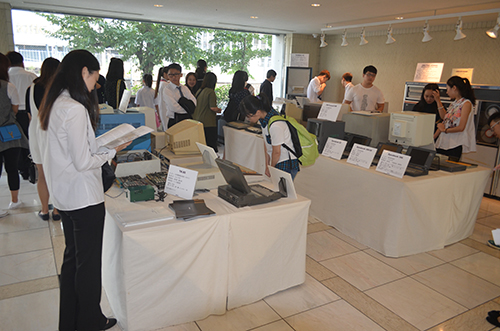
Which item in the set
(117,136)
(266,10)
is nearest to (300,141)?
(117,136)

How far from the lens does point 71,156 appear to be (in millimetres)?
1635

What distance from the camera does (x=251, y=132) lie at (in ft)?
16.1

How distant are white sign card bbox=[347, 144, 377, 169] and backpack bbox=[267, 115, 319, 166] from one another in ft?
1.85

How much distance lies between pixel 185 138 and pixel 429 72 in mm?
6078

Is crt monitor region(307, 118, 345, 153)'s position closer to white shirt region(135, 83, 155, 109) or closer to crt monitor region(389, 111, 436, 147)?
crt monitor region(389, 111, 436, 147)

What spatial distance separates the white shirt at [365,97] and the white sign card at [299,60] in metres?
4.93

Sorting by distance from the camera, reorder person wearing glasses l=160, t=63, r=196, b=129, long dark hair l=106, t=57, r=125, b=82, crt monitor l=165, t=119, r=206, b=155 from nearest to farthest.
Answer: crt monitor l=165, t=119, r=206, b=155 < long dark hair l=106, t=57, r=125, b=82 < person wearing glasses l=160, t=63, r=196, b=129

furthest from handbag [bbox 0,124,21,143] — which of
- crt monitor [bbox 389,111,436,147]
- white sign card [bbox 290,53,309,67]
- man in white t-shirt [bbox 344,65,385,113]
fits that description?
white sign card [bbox 290,53,309,67]

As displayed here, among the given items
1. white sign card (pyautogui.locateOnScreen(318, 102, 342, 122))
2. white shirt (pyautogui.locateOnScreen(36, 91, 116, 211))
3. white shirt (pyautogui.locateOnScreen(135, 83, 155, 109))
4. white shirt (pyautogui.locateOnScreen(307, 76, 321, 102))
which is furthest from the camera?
white shirt (pyautogui.locateOnScreen(307, 76, 321, 102))

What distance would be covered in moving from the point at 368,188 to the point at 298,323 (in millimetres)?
1491

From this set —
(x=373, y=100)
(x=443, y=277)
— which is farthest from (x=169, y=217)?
(x=373, y=100)

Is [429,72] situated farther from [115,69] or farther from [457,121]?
[115,69]

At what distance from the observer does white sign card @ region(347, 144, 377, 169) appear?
328 cm

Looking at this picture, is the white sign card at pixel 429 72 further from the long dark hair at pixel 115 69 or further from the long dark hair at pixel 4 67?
the long dark hair at pixel 4 67
